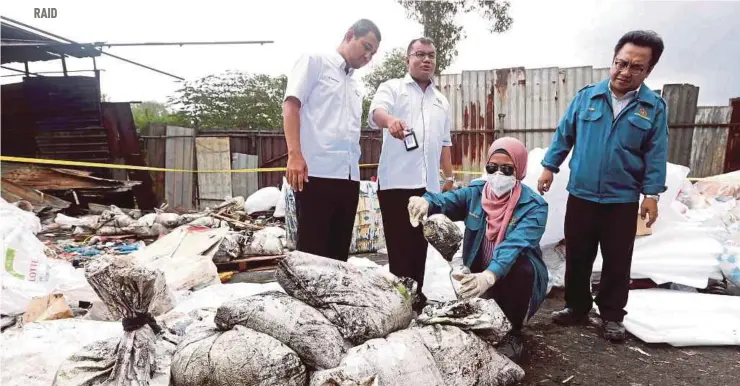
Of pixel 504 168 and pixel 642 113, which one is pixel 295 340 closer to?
pixel 504 168

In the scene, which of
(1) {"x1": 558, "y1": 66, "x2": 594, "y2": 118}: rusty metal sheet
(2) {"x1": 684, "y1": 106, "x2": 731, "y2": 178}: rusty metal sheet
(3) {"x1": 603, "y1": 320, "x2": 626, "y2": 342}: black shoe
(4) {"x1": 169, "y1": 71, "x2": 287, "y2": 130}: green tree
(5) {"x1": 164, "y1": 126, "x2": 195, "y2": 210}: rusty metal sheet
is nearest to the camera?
(3) {"x1": 603, "y1": 320, "x2": 626, "y2": 342}: black shoe

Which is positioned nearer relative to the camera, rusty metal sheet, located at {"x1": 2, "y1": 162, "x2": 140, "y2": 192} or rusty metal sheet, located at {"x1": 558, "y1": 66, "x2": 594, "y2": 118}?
rusty metal sheet, located at {"x1": 558, "y1": 66, "x2": 594, "y2": 118}

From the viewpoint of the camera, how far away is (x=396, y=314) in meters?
1.78

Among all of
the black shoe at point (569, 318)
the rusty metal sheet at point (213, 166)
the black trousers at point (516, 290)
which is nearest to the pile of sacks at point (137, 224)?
the rusty metal sheet at point (213, 166)

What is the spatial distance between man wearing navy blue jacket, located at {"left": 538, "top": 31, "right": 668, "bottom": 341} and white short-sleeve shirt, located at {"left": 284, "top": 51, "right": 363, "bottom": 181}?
4.47ft

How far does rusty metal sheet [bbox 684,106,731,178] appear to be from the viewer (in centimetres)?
702

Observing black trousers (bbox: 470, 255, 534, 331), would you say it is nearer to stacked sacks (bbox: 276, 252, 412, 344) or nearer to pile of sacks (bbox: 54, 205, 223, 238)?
stacked sacks (bbox: 276, 252, 412, 344)

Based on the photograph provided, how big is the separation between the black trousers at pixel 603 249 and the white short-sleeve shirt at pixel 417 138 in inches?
34.6

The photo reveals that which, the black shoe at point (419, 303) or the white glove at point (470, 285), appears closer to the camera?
the white glove at point (470, 285)

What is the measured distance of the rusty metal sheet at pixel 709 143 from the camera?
7020 mm

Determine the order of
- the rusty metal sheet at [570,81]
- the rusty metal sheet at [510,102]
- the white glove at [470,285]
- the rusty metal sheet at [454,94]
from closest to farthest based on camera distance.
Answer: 1. the white glove at [470,285]
2. the rusty metal sheet at [570,81]
3. the rusty metal sheet at [510,102]
4. the rusty metal sheet at [454,94]

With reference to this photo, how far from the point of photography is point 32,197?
25.5 feet

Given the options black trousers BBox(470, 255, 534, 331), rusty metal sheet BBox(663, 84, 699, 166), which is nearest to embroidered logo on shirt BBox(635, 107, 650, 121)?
black trousers BBox(470, 255, 534, 331)

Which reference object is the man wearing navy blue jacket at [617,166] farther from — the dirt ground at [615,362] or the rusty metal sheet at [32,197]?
the rusty metal sheet at [32,197]
